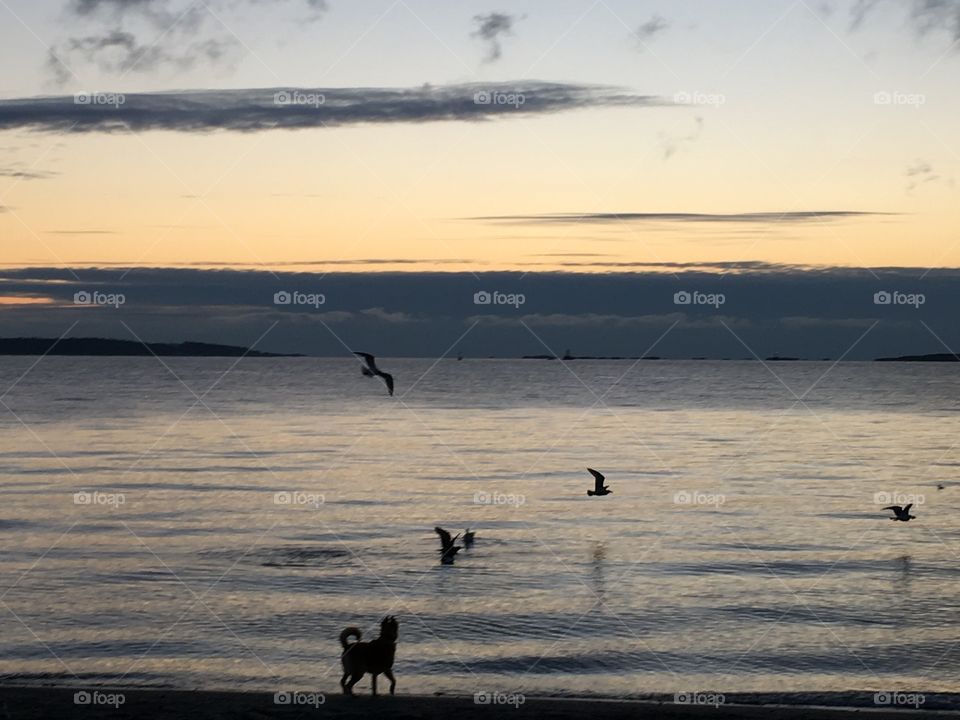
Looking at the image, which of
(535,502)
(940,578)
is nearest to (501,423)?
(535,502)

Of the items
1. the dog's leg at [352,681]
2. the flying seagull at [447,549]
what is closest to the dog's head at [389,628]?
the dog's leg at [352,681]

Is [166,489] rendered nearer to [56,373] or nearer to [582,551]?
[582,551]

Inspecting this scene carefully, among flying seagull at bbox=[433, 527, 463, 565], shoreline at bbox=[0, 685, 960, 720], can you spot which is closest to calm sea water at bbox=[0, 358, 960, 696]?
flying seagull at bbox=[433, 527, 463, 565]

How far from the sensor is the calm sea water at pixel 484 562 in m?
19.3

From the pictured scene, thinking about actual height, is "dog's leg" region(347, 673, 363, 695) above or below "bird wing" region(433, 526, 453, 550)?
below

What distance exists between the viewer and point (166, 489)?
152 feet

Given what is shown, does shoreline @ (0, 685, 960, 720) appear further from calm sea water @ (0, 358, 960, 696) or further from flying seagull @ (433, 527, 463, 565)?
flying seagull @ (433, 527, 463, 565)

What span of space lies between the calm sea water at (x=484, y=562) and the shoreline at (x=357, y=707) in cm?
161

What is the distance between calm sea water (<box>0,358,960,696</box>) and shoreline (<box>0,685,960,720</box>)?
1.61m

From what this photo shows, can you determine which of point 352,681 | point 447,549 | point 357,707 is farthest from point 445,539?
point 357,707

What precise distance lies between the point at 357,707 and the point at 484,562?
15.1m

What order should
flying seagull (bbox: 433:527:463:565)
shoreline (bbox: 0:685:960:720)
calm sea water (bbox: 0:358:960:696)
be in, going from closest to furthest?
shoreline (bbox: 0:685:960:720) < calm sea water (bbox: 0:358:960:696) < flying seagull (bbox: 433:527:463:565)

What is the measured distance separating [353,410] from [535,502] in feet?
219

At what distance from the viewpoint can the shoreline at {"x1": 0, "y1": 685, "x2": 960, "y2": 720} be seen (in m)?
14.4
